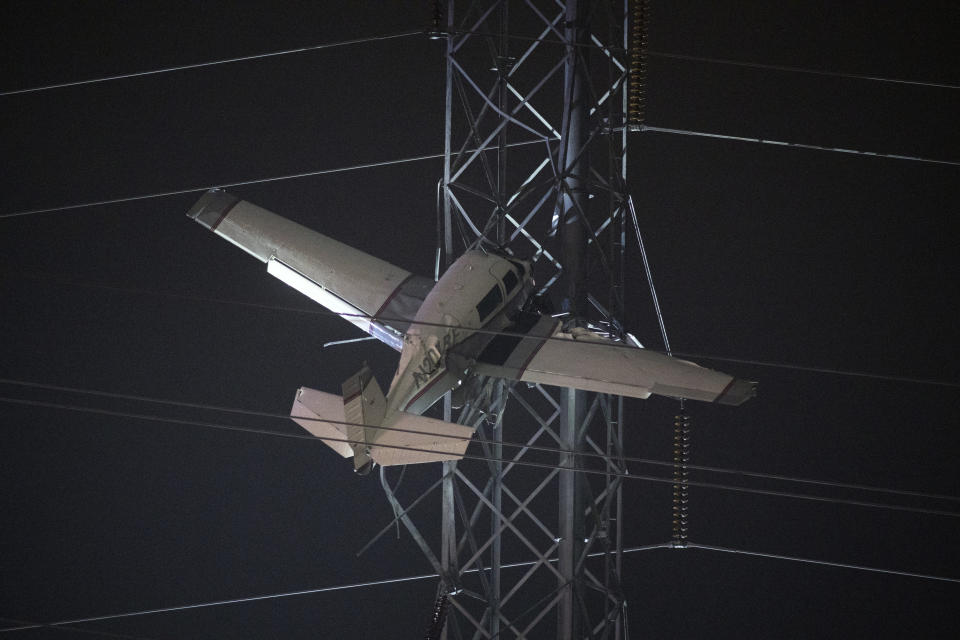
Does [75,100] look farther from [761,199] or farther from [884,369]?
[884,369]

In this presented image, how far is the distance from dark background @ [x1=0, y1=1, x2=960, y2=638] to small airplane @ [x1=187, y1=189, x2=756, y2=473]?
9.78 feet

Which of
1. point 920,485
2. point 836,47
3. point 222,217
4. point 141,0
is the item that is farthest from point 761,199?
point 141,0

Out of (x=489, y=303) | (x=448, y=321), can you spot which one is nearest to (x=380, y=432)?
(x=448, y=321)

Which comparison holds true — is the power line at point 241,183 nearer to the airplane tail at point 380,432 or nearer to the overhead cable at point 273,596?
the airplane tail at point 380,432

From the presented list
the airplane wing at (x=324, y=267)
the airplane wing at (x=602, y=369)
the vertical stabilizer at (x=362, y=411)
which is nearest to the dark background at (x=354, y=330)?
the airplane wing at (x=324, y=267)

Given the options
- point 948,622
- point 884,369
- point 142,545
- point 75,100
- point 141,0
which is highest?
point 141,0

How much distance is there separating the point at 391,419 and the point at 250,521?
4.16m

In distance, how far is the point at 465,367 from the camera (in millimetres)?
9094

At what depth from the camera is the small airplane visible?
343 inches

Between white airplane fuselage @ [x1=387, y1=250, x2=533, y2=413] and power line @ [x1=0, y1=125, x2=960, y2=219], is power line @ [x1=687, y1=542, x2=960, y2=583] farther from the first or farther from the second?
white airplane fuselage @ [x1=387, y1=250, x2=533, y2=413]

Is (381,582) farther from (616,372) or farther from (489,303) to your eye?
(616,372)

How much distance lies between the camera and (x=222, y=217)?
10.8 m

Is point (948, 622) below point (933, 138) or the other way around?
below

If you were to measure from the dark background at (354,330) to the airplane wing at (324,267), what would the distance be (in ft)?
5.20
